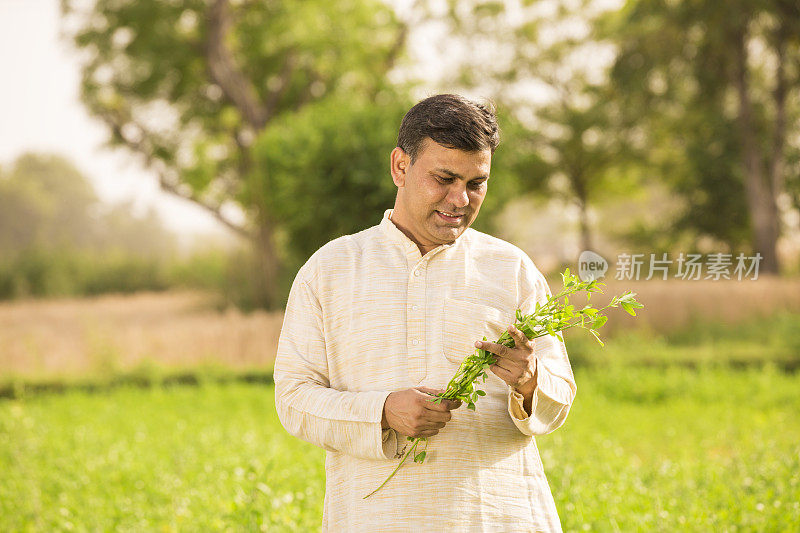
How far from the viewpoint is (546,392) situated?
1.89m

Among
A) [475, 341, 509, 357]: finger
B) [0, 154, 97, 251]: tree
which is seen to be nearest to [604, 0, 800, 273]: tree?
[475, 341, 509, 357]: finger

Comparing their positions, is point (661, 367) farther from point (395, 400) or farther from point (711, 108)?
point (711, 108)

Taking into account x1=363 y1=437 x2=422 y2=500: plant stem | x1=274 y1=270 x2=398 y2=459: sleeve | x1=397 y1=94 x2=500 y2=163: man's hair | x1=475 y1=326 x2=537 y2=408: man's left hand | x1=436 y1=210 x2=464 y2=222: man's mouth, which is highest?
x1=397 y1=94 x2=500 y2=163: man's hair

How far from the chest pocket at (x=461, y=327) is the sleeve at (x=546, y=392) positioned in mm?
138

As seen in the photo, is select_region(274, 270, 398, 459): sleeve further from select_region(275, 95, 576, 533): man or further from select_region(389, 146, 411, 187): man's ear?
select_region(389, 146, 411, 187): man's ear

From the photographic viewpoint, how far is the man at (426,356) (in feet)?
6.27

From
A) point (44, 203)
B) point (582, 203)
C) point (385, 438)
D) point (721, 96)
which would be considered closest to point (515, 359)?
point (385, 438)

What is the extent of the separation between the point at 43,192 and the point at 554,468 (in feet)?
133

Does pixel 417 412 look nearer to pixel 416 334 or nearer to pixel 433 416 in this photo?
pixel 433 416

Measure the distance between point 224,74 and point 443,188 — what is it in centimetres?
1851

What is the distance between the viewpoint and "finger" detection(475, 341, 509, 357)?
174cm

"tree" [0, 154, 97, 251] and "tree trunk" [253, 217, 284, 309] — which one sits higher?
"tree" [0, 154, 97, 251]

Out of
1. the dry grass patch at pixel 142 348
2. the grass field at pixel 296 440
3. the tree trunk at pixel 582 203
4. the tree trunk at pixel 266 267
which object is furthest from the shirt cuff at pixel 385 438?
the tree trunk at pixel 582 203

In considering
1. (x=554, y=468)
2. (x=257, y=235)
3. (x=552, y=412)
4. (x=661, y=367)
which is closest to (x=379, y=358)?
(x=552, y=412)
